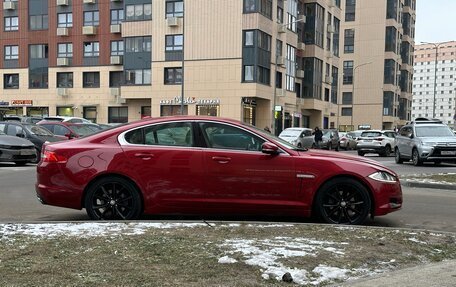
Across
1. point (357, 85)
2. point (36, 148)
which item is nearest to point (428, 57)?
point (357, 85)

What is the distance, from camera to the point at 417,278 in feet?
14.5

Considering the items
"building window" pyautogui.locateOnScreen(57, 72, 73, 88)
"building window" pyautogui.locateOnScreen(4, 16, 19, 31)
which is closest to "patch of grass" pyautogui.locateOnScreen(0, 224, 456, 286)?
"building window" pyautogui.locateOnScreen(57, 72, 73, 88)

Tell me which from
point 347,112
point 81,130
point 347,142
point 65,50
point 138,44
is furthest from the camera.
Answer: point 347,112

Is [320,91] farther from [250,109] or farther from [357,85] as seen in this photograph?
[357,85]

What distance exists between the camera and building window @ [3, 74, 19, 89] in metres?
60.7

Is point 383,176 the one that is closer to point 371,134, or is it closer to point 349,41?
point 371,134

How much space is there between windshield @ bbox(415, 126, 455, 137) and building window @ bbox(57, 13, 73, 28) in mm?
48076

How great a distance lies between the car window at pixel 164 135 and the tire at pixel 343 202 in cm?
201

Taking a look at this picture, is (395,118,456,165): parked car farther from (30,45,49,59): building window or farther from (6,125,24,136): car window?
(30,45,49,59): building window

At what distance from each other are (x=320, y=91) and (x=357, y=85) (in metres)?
27.6

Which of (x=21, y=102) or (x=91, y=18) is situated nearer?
(x=91, y=18)

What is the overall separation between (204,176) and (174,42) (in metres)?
44.2

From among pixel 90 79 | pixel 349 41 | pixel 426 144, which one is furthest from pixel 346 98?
pixel 426 144

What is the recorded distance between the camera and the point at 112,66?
56.9 meters
